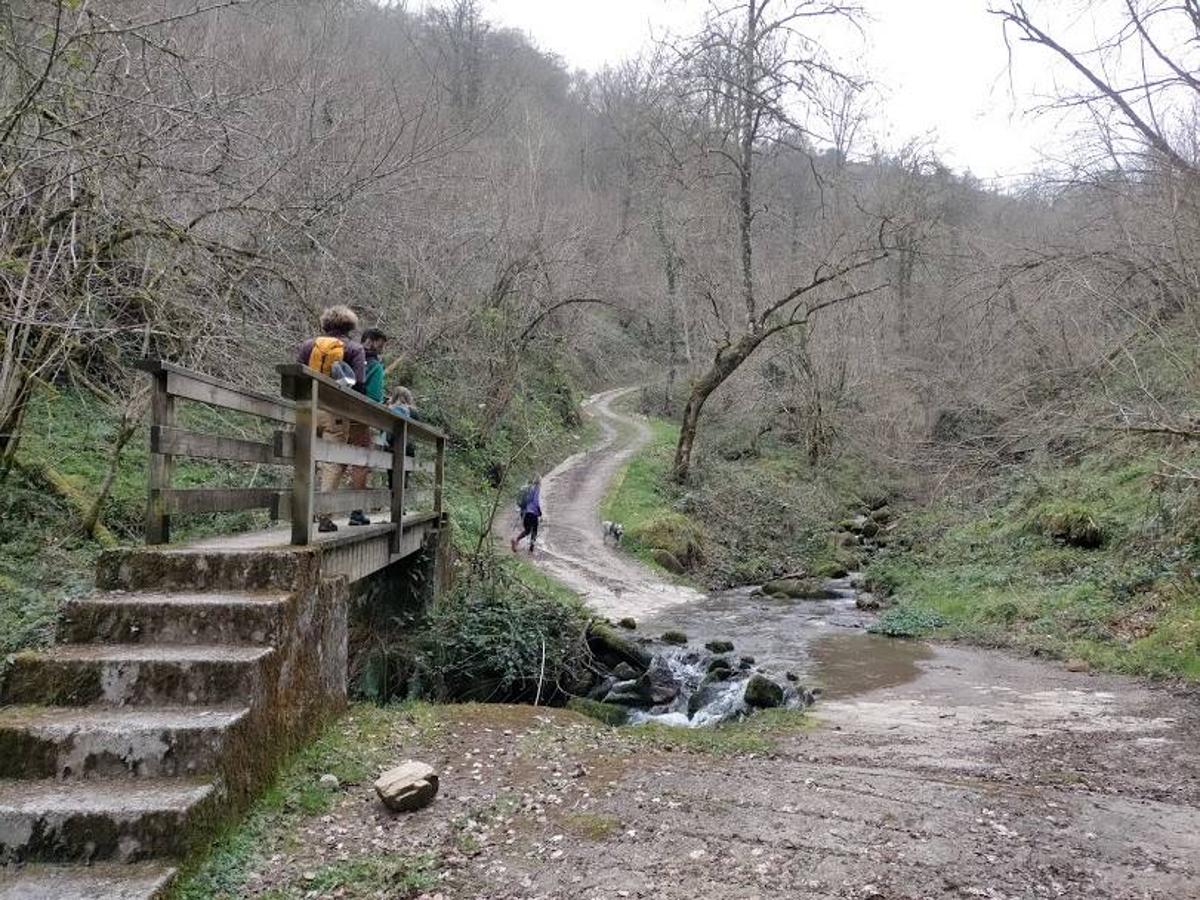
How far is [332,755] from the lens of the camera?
488 cm

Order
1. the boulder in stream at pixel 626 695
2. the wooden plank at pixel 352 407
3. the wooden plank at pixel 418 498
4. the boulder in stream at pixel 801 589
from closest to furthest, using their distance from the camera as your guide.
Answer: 1. the wooden plank at pixel 352 407
2. the wooden plank at pixel 418 498
3. the boulder in stream at pixel 626 695
4. the boulder in stream at pixel 801 589

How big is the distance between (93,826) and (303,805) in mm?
1046

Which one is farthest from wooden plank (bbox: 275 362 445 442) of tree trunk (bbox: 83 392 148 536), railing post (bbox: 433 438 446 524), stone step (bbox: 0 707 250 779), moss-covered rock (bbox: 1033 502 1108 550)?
moss-covered rock (bbox: 1033 502 1108 550)

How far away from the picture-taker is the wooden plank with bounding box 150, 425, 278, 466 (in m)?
4.98

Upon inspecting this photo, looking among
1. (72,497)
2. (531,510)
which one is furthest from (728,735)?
(531,510)

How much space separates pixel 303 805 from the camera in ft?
14.2

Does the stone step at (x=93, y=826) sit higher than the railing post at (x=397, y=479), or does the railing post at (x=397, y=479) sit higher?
the railing post at (x=397, y=479)

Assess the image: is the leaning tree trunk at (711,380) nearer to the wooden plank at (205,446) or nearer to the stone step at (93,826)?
the wooden plank at (205,446)

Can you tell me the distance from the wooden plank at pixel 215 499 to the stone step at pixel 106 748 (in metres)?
1.59

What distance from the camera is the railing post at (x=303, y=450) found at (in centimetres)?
512

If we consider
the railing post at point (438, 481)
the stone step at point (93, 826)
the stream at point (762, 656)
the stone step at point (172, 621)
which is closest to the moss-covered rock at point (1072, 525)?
the stream at point (762, 656)

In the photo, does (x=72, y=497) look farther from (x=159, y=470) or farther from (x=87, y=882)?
(x=87, y=882)

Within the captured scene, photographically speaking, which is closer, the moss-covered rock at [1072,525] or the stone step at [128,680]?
the stone step at [128,680]

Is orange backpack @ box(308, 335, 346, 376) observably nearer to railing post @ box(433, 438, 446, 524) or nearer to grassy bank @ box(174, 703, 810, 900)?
grassy bank @ box(174, 703, 810, 900)
